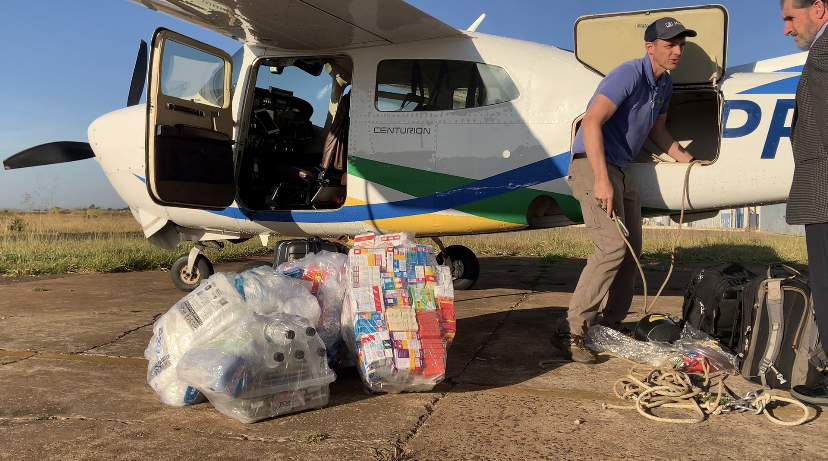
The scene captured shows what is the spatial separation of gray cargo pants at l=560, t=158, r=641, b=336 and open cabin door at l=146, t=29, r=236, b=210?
2976 millimetres

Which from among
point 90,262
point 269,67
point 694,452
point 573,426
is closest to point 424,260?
point 573,426

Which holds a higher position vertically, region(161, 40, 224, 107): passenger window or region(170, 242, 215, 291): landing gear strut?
region(161, 40, 224, 107): passenger window

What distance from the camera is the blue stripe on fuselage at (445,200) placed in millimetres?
4434

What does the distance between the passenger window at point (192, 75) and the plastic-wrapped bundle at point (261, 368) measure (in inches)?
113

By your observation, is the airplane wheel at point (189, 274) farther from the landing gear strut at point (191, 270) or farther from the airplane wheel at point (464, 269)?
the airplane wheel at point (464, 269)

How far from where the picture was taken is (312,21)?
4.73 meters

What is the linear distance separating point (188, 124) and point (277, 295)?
2765 millimetres

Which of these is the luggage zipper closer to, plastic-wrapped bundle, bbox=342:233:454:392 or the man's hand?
the man's hand

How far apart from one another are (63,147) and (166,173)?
269cm

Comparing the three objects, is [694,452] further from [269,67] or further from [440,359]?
[269,67]

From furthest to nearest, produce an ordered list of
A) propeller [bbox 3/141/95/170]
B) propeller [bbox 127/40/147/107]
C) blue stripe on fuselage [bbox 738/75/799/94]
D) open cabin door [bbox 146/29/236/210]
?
propeller [bbox 127/40/147/107]
propeller [bbox 3/141/95/170]
open cabin door [bbox 146/29/236/210]
blue stripe on fuselage [bbox 738/75/799/94]

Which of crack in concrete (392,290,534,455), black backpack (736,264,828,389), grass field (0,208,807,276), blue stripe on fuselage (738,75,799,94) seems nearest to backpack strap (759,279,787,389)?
black backpack (736,264,828,389)

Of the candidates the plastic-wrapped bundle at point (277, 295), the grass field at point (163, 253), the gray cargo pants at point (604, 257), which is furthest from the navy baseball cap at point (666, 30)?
the grass field at point (163, 253)

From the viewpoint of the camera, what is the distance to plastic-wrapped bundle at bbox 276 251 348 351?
2738mm
